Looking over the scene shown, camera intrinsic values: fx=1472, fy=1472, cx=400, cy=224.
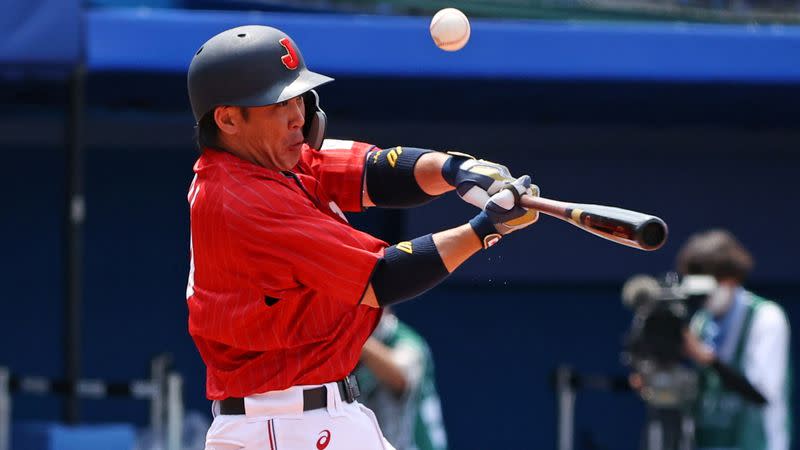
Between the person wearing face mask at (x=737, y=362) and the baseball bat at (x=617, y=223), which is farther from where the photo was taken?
the person wearing face mask at (x=737, y=362)

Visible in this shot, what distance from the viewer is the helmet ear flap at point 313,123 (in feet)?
10.0

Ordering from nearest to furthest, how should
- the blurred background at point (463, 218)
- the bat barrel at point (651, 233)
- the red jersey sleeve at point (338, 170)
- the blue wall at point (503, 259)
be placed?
the bat barrel at point (651, 233) < the red jersey sleeve at point (338, 170) < the blurred background at point (463, 218) < the blue wall at point (503, 259)

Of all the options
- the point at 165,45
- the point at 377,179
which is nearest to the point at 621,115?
the point at 165,45

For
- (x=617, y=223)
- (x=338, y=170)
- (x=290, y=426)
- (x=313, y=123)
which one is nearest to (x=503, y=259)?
(x=338, y=170)

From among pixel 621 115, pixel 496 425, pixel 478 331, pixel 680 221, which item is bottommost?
pixel 496 425

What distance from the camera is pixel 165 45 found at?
19.7 feet

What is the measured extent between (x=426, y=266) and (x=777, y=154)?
Answer: 18.5 ft

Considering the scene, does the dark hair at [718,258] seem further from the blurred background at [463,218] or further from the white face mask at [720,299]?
the blurred background at [463,218]

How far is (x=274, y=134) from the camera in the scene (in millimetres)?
3004

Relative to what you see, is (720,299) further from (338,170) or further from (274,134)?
(274,134)

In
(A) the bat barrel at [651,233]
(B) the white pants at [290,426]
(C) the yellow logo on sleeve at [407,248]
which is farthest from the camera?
(B) the white pants at [290,426]

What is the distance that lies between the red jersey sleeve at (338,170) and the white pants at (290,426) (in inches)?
17.8

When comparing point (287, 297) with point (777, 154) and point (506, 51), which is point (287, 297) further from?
point (777, 154)

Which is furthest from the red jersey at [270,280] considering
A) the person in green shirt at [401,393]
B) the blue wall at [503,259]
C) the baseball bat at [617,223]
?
the blue wall at [503,259]
